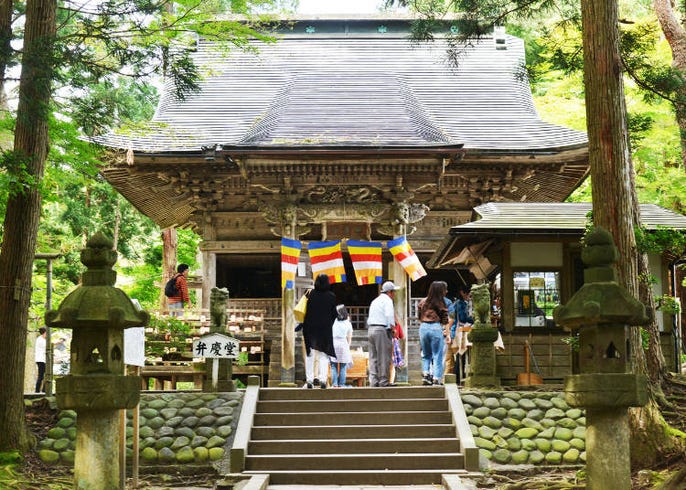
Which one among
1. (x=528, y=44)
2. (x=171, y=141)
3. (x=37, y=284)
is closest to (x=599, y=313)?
(x=171, y=141)

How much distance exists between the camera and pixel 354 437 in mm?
12445

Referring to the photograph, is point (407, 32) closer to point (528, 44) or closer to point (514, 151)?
point (528, 44)

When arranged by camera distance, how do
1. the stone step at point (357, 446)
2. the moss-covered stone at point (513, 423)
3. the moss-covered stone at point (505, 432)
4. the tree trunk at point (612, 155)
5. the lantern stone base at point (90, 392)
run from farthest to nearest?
the moss-covered stone at point (513, 423)
the moss-covered stone at point (505, 432)
the stone step at point (357, 446)
the tree trunk at point (612, 155)
the lantern stone base at point (90, 392)

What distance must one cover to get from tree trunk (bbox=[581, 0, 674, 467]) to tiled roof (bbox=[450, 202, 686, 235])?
4189 millimetres

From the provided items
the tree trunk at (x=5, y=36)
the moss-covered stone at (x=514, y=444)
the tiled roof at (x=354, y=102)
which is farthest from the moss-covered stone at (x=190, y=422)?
the tiled roof at (x=354, y=102)

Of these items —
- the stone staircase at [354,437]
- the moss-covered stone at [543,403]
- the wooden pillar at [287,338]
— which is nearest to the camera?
the stone staircase at [354,437]

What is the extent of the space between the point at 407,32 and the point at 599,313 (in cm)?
2196

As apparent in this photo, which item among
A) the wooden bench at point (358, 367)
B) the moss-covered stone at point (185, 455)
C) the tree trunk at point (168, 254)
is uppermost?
the tree trunk at point (168, 254)

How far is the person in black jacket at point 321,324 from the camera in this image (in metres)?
13.9

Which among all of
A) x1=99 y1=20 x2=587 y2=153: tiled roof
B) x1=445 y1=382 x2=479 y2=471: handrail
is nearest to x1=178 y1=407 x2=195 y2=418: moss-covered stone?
x1=445 y1=382 x2=479 y2=471: handrail

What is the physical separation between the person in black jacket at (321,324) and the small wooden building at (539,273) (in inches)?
105

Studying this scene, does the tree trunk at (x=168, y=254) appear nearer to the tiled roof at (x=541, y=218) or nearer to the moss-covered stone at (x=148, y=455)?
the tiled roof at (x=541, y=218)

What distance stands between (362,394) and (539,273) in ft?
14.2

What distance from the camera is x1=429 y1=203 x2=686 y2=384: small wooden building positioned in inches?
596
